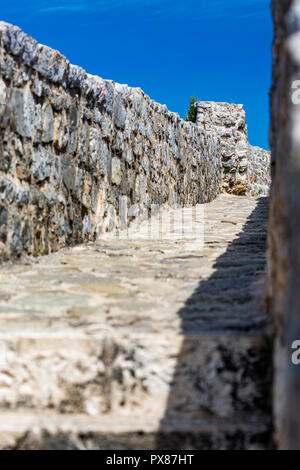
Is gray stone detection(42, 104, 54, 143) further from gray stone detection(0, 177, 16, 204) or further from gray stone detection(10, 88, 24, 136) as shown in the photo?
gray stone detection(0, 177, 16, 204)

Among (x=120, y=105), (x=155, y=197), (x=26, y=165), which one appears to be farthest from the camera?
(x=155, y=197)

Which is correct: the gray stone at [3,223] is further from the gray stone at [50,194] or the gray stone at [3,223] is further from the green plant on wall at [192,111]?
the green plant on wall at [192,111]

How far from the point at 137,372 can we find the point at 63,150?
7.91 feet

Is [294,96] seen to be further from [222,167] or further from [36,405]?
[222,167]

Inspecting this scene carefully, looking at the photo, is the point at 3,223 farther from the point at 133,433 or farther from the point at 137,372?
the point at 133,433

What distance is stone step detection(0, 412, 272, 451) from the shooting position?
1.55 metres

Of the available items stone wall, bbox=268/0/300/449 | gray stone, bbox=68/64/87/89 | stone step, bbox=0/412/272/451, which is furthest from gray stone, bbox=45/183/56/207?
stone wall, bbox=268/0/300/449

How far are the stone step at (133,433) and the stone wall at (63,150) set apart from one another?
1.61 meters

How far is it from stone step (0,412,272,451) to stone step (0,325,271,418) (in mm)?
50

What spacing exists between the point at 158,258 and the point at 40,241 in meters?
0.87

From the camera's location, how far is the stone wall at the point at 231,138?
10.9 meters

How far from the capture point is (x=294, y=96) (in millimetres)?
1226

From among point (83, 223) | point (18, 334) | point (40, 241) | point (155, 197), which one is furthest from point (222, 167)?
point (18, 334)

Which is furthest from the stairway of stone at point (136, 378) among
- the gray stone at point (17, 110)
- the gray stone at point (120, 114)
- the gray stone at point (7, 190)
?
the gray stone at point (120, 114)
